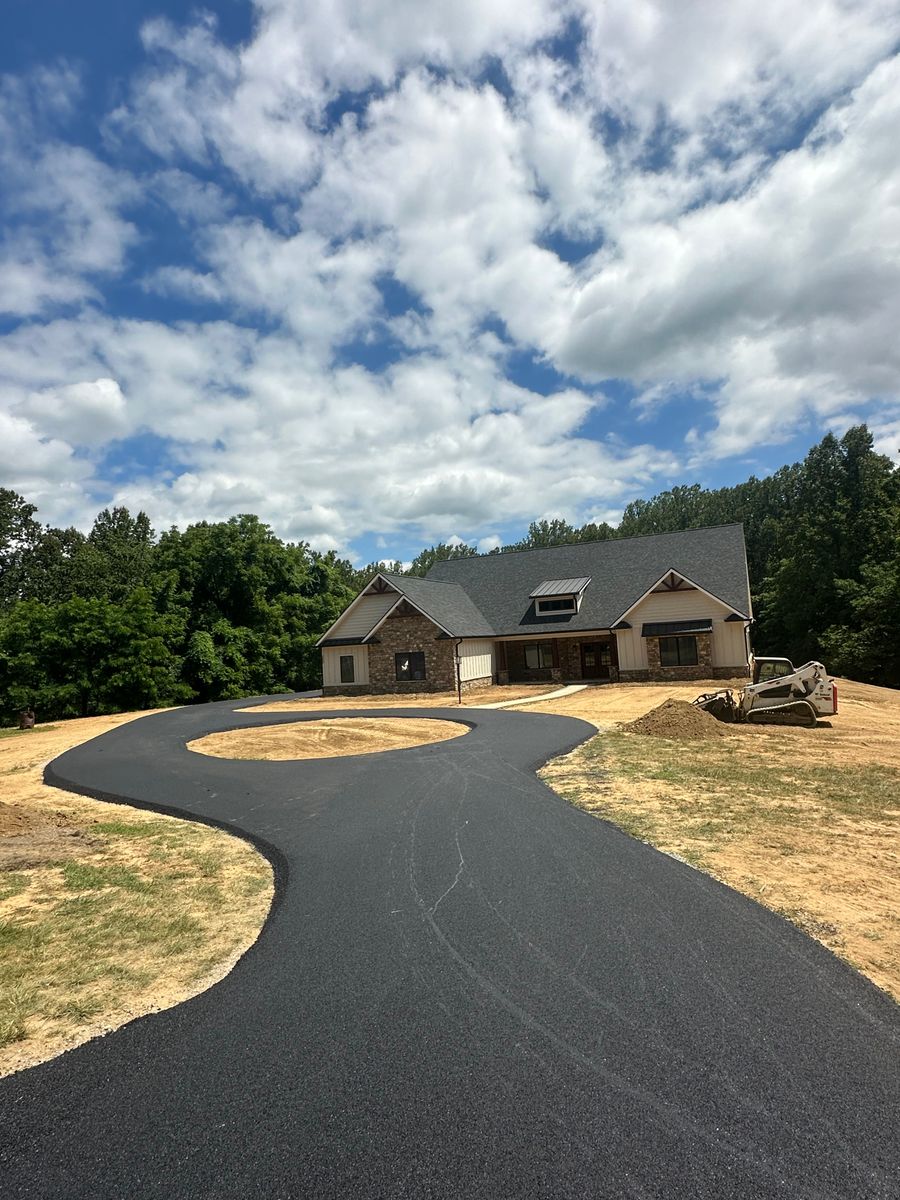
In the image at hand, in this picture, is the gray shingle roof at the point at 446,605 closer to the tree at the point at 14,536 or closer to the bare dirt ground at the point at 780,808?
the bare dirt ground at the point at 780,808

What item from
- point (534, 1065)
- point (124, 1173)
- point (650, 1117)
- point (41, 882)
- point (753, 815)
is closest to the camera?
point (124, 1173)

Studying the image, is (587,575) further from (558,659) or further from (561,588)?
(558,659)

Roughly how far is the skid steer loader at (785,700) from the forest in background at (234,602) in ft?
69.3

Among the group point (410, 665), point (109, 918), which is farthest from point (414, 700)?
point (109, 918)

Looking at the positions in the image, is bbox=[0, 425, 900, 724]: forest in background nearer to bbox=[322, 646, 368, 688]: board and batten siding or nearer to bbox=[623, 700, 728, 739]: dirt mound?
bbox=[322, 646, 368, 688]: board and batten siding

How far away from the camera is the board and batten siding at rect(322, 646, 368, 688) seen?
33594 mm

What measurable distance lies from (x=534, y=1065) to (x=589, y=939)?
5.38 ft

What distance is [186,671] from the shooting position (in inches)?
1471

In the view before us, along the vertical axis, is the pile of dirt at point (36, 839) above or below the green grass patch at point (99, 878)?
above

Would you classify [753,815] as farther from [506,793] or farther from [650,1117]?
[650,1117]

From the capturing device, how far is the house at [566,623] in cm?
3006

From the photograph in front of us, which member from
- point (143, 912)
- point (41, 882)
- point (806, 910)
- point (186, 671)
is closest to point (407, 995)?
point (143, 912)

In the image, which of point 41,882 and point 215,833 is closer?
point 41,882

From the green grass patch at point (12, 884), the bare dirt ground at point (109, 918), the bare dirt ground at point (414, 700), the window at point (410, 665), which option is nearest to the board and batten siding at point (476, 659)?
the bare dirt ground at point (414, 700)
